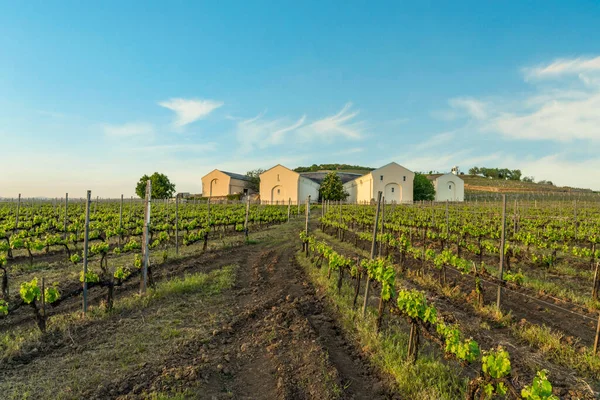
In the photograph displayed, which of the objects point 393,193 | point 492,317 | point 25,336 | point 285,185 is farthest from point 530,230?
point 285,185

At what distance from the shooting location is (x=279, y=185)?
55531 mm

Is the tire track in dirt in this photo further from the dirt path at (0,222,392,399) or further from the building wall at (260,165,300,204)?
the building wall at (260,165,300,204)

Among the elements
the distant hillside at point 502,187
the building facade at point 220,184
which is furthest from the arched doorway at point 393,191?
the distant hillside at point 502,187

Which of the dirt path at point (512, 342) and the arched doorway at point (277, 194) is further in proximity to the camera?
the arched doorway at point (277, 194)

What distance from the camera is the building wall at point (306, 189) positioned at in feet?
179

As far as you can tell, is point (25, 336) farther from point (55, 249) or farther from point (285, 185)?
point (285, 185)

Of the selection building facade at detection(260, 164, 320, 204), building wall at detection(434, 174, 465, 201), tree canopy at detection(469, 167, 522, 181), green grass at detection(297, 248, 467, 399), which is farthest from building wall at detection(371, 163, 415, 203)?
tree canopy at detection(469, 167, 522, 181)

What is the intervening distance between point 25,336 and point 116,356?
2006 millimetres

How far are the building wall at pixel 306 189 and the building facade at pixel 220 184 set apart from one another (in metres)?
13.2

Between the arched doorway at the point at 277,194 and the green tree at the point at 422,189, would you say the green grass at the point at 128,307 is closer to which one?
the arched doorway at the point at 277,194

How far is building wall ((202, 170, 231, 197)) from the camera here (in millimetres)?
63062

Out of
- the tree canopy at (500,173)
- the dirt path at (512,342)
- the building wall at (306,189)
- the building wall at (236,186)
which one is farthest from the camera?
the tree canopy at (500,173)

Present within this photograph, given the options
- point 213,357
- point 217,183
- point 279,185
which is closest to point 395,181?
point 279,185

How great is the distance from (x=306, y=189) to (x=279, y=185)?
4135 mm
